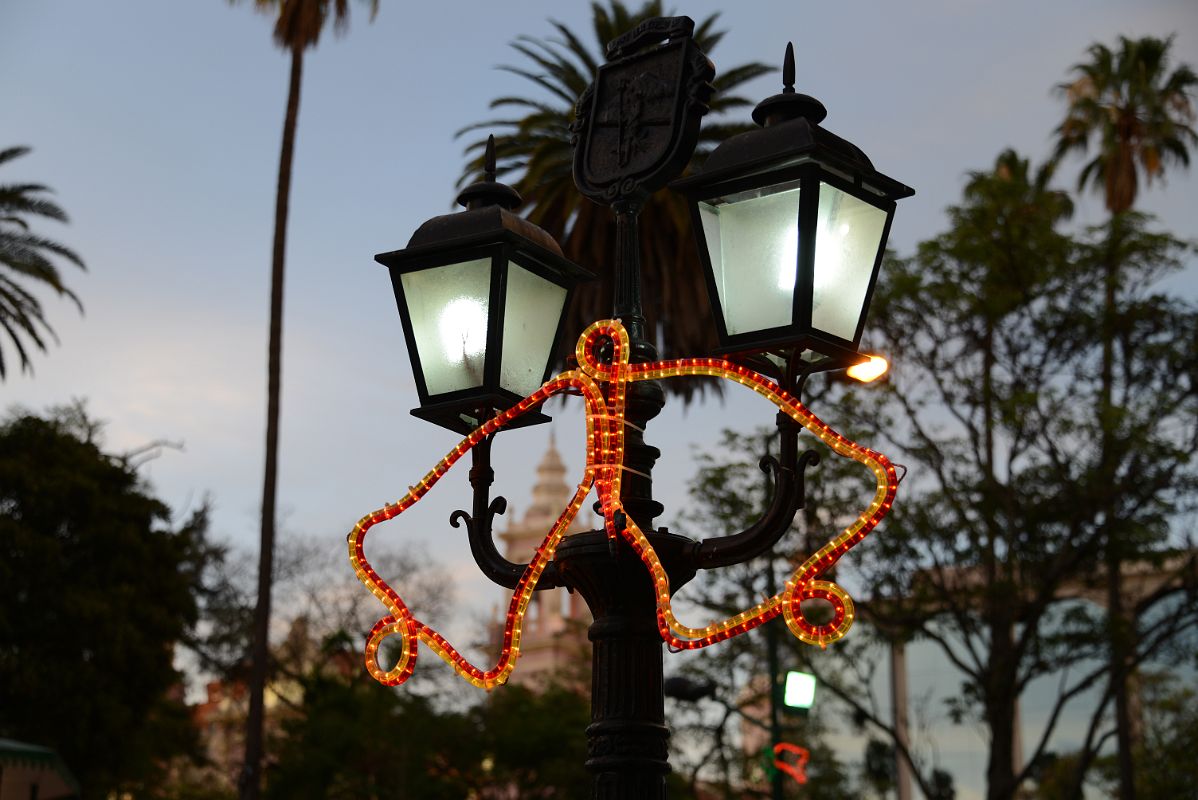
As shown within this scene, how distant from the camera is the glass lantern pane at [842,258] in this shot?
4684 millimetres

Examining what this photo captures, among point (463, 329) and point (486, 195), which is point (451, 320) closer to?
point (463, 329)

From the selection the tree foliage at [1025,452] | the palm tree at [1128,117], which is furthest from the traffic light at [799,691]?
the palm tree at [1128,117]

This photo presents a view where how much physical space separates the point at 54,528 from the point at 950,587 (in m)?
17.2

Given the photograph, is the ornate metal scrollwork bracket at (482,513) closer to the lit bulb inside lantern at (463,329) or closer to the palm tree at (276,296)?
the lit bulb inside lantern at (463,329)

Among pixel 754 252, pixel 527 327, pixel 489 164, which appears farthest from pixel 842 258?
pixel 489 164

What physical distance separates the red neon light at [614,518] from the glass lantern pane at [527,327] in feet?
0.78

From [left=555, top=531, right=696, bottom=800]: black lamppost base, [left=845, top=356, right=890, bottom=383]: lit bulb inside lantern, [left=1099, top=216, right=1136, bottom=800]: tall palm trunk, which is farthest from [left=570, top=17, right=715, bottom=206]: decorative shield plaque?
[left=1099, top=216, right=1136, bottom=800]: tall palm trunk

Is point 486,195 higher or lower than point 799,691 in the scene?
lower

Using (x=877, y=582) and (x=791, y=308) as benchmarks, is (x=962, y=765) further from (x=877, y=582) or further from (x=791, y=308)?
(x=791, y=308)

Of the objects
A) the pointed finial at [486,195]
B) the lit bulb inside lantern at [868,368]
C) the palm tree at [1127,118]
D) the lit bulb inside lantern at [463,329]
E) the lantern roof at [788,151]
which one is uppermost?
the palm tree at [1127,118]

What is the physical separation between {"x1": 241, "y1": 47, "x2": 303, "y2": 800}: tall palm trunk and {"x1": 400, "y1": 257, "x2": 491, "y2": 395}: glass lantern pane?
23.0 meters

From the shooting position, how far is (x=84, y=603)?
29406 millimetres

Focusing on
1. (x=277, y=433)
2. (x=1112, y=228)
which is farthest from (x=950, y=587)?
(x=277, y=433)

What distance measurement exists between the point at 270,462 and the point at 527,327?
24897 millimetres
